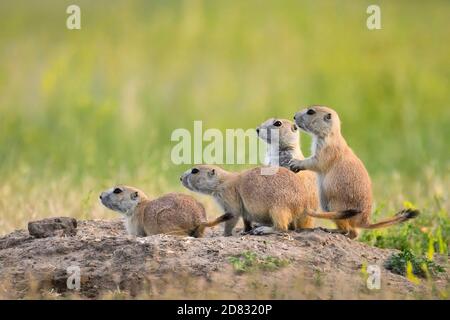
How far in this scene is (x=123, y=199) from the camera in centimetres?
911

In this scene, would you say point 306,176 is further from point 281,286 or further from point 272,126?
point 281,286

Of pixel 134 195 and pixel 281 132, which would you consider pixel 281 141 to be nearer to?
pixel 281 132

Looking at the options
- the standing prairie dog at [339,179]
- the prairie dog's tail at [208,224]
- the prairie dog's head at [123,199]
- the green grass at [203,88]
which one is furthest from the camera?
the green grass at [203,88]

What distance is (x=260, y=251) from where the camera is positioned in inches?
303

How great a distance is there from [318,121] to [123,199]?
6.40 ft

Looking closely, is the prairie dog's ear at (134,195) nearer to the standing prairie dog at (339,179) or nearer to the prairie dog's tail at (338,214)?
the standing prairie dog at (339,179)

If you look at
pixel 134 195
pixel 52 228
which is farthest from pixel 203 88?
pixel 52 228

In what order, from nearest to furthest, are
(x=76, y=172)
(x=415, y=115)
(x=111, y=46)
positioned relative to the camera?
(x=76, y=172), (x=415, y=115), (x=111, y=46)

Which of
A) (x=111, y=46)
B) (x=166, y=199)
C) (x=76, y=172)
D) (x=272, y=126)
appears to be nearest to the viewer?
(x=166, y=199)

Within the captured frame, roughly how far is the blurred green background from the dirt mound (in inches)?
140

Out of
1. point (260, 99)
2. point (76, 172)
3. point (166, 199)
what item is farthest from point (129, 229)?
point (260, 99)

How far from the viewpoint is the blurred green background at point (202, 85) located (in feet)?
44.8

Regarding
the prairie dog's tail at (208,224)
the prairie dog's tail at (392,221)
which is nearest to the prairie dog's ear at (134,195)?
the prairie dog's tail at (208,224)
